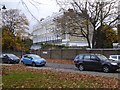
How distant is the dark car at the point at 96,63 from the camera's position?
79.1ft

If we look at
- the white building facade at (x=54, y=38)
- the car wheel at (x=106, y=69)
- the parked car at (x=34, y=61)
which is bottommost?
the car wheel at (x=106, y=69)

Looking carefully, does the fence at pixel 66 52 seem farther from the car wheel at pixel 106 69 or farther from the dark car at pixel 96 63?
the car wheel at pixel 106 69

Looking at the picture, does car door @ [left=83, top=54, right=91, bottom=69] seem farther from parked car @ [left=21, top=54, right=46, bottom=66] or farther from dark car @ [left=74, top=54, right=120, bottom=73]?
parked car @ [left=21, top=54, right=46, bottom=66]

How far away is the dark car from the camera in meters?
24.1

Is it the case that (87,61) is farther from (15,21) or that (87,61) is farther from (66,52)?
(15,21)

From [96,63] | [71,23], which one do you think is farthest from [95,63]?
[71,23]

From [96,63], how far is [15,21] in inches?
1742

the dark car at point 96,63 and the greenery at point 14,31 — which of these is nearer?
the dark car at point 96,63

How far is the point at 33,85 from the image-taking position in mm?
10305

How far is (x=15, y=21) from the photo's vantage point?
218 ft

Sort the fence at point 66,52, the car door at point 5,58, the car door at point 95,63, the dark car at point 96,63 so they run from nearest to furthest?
the dark car at point 96,63, the car door at point 95,63, the car door at point 5,58, the fence at point 66,52

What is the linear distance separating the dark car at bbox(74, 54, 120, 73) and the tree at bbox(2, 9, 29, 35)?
37.6 metres

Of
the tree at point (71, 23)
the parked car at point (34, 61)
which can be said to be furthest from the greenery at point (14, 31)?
the parked car at point (34, 61)

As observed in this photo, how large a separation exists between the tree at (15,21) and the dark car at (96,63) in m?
37.6
